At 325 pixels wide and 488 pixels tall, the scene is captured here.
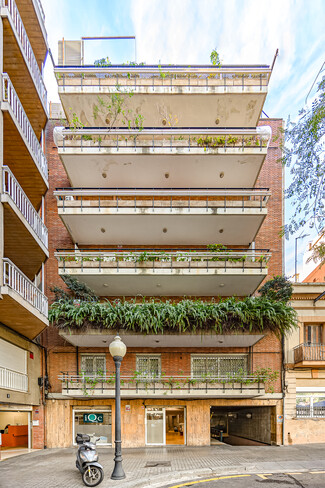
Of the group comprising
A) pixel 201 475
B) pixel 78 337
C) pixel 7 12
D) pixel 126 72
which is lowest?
pixel 201 475

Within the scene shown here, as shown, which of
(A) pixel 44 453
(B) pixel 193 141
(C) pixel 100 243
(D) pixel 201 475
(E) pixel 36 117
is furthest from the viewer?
(C) pixel 100 243

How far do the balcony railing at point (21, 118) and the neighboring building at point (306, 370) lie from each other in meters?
13.2

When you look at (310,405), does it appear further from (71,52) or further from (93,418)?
(71,52)

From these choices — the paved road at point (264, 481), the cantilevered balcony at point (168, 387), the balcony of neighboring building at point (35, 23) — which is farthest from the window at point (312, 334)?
the balcony of neighboring building at point (35, 23)

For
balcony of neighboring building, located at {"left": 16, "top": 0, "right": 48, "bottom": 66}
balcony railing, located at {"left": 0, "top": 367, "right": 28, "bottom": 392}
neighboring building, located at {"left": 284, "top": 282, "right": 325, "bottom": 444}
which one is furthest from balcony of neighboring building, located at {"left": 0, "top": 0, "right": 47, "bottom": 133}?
neighboring building, located at {"left": 284, "top": 282, "right": 325, "bottom": 444}

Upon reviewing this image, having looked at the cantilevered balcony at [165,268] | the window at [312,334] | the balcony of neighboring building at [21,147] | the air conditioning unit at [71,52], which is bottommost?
the window at [312,334]

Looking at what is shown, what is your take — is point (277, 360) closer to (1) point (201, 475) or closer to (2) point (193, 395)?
(2) point (193, 395)

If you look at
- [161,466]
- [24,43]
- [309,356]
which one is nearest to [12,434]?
[161,466]

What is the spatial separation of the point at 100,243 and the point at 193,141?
6873mm

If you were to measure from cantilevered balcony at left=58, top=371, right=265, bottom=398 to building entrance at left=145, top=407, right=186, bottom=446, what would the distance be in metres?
1.61

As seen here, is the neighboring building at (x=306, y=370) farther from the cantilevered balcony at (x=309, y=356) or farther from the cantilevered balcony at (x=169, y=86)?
the cantilevered balcony at (x=169, y=86)

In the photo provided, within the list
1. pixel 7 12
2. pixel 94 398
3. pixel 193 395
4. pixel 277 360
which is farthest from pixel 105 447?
pixel 7 12

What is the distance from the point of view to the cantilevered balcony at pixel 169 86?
58.5 ft

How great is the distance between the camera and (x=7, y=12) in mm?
10906
